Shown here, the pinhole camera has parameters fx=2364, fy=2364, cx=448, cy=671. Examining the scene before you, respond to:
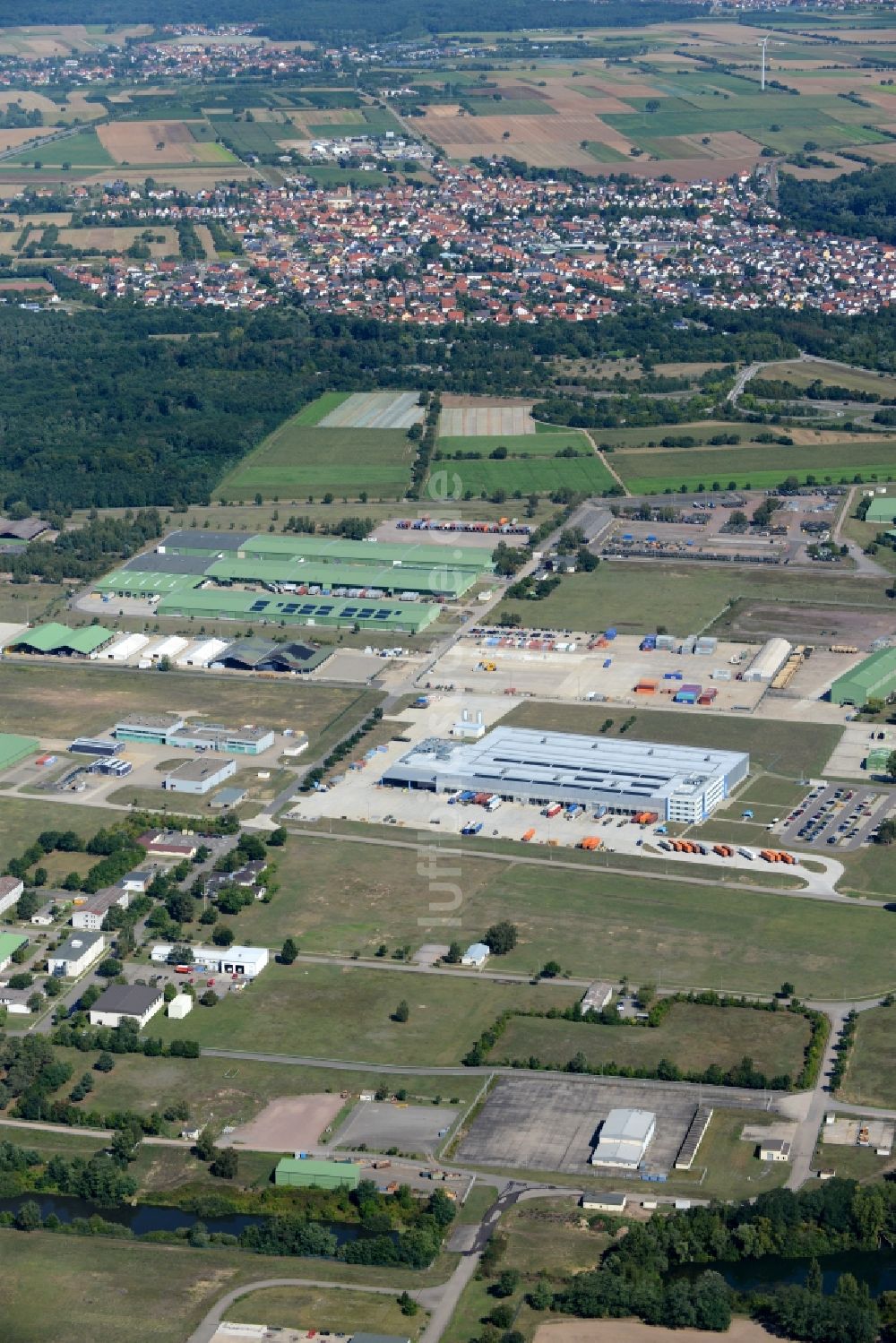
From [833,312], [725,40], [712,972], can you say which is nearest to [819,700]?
[712,972]

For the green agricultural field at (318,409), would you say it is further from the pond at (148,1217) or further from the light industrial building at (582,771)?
the pond at (148,1217)

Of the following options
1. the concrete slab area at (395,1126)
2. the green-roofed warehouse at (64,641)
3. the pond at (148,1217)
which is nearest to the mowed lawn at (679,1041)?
the concrete slab area at (395,1126)

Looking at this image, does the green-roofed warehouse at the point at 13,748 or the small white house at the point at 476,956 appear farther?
the green-roofed warehouse at the point at 13,748

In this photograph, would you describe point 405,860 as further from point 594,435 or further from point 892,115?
point 892,115

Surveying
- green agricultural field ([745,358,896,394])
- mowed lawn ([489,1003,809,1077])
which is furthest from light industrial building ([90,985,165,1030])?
green agricultural field ([745,358,896,394])

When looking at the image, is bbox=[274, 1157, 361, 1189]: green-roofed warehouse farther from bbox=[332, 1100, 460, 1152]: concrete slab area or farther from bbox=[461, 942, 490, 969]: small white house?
bbox=[461, 942, 490, 969]: small white house
